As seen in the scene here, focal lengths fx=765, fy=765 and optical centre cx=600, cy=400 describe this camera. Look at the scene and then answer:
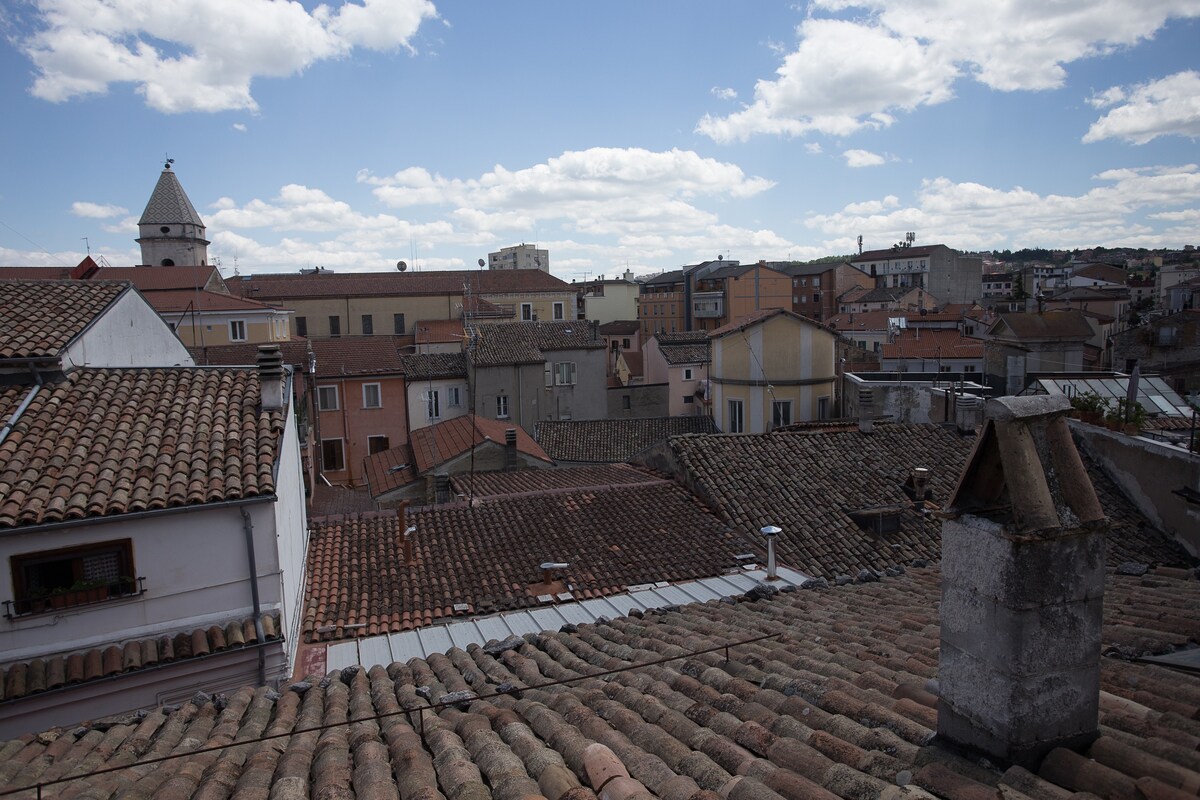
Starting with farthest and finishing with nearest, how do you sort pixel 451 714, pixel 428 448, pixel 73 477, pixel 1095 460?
pixel 428 448 < pixel 1095 460 < pixel 73 477 < pixel 451 714

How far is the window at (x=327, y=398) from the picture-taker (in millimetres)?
33438

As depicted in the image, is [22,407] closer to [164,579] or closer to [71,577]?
[71,577]

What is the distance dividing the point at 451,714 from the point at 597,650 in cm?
197

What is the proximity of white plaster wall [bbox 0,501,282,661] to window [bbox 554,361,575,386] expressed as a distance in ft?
104

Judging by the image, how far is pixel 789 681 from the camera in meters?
→ 4.79

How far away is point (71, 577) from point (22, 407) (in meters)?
2.59

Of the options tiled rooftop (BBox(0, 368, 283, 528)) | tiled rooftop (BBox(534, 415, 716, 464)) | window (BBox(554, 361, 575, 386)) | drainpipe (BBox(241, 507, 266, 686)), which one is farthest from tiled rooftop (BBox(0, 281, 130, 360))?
window (BBox(554, 361, 575, 386))

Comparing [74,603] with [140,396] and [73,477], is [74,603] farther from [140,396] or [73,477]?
[140,396]

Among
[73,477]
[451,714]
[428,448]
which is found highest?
[73,477]

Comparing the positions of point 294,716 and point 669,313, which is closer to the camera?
point 294,716

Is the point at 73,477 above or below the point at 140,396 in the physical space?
below

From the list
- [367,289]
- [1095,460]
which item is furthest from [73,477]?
[367,289]

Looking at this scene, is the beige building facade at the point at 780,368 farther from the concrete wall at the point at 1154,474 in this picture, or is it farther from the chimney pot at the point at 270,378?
the chimney pot at the point at 270,378

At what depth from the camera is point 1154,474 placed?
12875 millimetres
